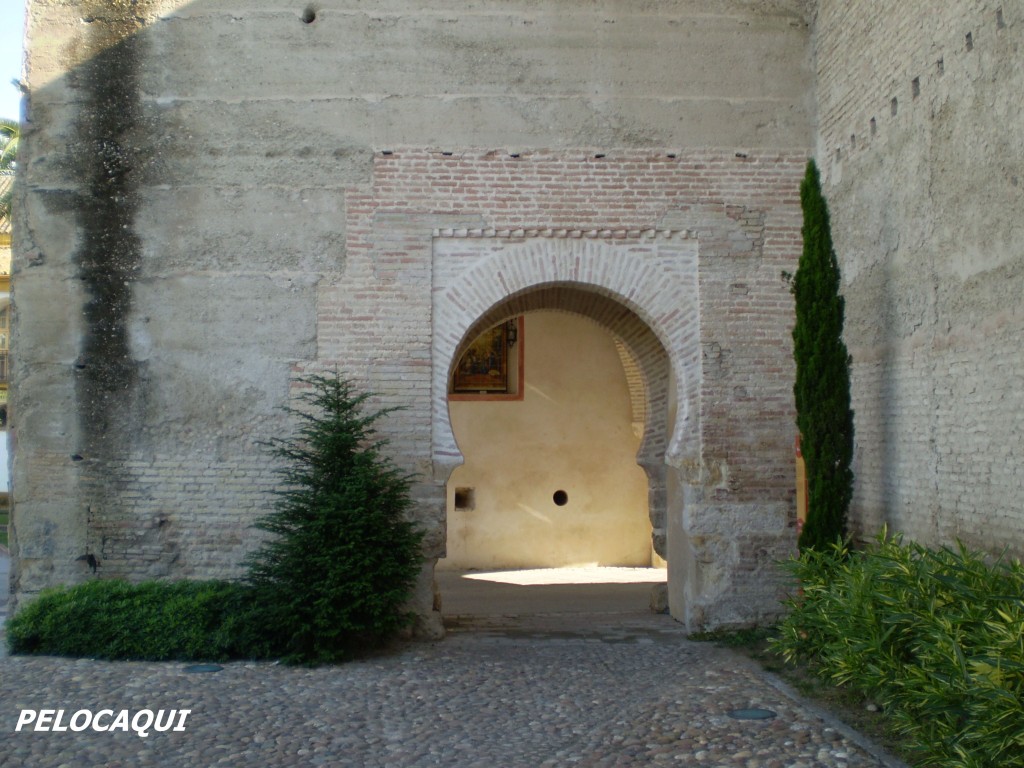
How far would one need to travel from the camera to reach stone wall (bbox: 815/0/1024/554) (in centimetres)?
617

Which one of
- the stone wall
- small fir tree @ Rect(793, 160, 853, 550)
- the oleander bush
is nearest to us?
the oleander bush

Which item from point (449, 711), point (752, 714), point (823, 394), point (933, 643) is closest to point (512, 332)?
point (823, 394)

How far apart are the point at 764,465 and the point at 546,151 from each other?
10.8 ft

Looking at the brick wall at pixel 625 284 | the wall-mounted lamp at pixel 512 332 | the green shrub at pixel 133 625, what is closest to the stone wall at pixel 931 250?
the brick wall at pixel 625 284

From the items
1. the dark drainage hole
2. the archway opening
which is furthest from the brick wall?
the archway opening

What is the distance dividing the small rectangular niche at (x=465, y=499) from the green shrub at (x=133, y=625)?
7.52 metres

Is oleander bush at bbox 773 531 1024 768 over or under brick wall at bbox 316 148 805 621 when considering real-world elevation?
under

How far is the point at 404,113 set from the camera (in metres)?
9.09

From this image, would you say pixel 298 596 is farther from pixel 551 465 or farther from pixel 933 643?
pixel 551 465

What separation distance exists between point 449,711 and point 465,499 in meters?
9.12

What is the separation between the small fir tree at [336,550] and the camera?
25.6 ft

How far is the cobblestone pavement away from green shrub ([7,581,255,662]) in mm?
244

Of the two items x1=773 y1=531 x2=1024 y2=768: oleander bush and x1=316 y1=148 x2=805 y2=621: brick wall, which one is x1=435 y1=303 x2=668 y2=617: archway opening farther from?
x1=773 y1=531 x2=1024 y2=768: oleander bush

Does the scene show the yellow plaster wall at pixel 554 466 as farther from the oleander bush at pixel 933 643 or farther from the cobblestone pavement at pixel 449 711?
the oleander bush at pixel 933 643
